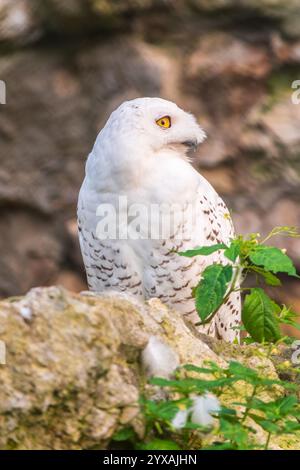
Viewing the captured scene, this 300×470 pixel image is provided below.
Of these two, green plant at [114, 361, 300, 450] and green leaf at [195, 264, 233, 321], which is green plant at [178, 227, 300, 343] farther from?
green plant at [114, 361, 300, 450]

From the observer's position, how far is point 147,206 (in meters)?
2.49

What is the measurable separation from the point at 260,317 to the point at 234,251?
0.22 metres

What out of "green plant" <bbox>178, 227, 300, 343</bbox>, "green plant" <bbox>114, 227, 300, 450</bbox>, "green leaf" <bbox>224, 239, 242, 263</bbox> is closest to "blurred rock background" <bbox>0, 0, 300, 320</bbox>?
"green plant" <bbox>178, 227, 300, 343</bbox>

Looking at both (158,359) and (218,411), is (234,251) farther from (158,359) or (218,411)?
(218,411)

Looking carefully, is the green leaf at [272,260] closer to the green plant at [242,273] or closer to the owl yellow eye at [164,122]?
the green plant at [242,273]

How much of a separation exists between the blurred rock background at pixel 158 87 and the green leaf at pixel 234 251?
2499 mm

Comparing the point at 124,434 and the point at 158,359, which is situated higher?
the point at 158,359

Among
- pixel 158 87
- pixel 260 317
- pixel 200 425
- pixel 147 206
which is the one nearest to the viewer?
pixel 200 425

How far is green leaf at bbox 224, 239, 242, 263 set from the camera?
197 centimetres

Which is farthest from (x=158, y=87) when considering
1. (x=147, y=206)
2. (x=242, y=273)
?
(x=242, y=273)

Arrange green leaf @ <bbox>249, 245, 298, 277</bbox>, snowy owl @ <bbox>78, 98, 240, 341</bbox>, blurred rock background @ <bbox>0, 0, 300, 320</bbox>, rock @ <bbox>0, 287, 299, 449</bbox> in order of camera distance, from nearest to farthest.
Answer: rock @ <bbox>0, 287, 299, 449</bbox> < green leaf @ <bbox>249, 245, 298, 277</bbox> < snowy owl @ <bbox>78, 98, 240, 341</bbox> < blurred rock background @ <bbox>0, 0, 300, 320</bbox>

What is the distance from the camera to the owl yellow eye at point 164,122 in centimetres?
257

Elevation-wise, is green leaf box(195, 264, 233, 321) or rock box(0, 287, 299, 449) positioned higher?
green leaf box(195, 264, 233, 321)

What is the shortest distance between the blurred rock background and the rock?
2987 millimetres
